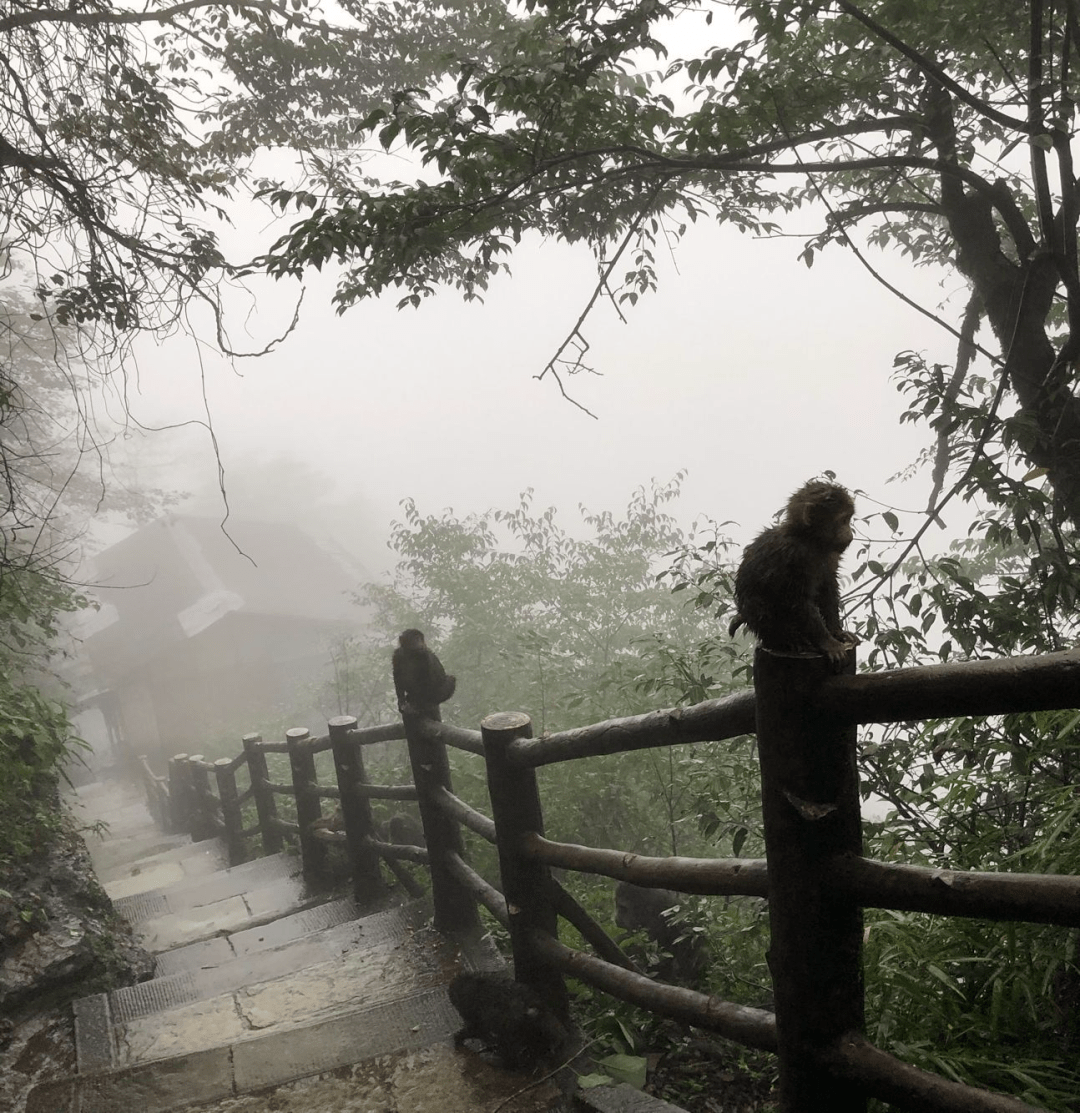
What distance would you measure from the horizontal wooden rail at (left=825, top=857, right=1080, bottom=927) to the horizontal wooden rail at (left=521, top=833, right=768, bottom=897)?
22 centimetres

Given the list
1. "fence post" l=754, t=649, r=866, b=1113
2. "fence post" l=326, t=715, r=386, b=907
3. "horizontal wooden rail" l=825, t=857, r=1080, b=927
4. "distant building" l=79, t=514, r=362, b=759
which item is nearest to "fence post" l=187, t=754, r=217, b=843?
"fence post" l=326, t=715, r=386, b=907

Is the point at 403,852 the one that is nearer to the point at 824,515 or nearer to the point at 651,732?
the point at 651,732

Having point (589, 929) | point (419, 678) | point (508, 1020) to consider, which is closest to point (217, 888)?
point (419, 678)

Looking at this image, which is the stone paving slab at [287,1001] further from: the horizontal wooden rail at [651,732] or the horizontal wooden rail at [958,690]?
the horizontal wooden rail at [958,690]

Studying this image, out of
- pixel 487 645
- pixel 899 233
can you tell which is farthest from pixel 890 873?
pixel 487 645

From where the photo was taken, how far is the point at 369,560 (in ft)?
125

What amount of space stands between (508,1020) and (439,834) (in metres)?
1.03

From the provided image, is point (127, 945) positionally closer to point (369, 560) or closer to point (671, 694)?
point (671, 694)

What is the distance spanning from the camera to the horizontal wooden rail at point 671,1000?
5.40 ft

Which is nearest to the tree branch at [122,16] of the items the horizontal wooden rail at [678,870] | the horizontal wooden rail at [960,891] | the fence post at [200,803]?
the horizontal wooden rail at [678,870]

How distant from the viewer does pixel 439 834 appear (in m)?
3.28

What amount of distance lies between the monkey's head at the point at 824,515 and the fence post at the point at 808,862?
0.20m

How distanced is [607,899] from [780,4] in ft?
13.0

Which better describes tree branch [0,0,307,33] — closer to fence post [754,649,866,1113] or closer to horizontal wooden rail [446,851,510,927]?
horizontal wooden rail [446,851,510,927]
